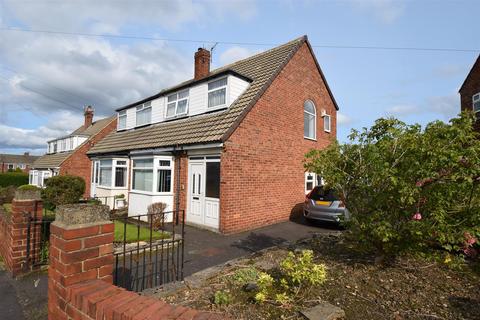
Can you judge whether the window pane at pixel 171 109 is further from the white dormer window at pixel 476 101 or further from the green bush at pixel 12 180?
the green bush at pixel 12 180

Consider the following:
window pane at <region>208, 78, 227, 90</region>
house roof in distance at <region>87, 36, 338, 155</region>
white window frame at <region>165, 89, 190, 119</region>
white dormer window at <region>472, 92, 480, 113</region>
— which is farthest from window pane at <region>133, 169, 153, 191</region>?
white dormer window at <region>472, 92, 480, 113</region>

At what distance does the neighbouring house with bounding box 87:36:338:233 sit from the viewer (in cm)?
908

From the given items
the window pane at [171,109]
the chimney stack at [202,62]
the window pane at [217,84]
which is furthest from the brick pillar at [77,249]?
the chimney stack at [202,62]

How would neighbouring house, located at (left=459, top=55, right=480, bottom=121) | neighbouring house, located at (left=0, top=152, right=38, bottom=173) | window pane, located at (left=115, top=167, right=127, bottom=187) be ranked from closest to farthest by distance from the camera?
window pane, located at (left=115, top=167, right=127, bottom=187)
neighbouring house, located at (left=459, top=55, right=480, bottom=121)
neighbouring house, located at (left=0, top=152, right=38, bottom=173)

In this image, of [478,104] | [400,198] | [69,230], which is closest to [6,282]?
[69,230]

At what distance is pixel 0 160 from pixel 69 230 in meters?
74.6

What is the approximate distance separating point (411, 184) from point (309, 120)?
31.1ft

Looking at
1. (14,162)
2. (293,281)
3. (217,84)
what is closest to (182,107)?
(217,84)

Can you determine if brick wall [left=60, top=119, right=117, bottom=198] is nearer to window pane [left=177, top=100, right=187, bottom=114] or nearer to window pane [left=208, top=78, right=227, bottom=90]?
→ window pane [left=177, top=100, right=187, bottom=114]

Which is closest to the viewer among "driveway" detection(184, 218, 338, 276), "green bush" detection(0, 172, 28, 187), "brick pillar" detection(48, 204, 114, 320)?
"brick pillar" detection(48, 204, 114, 320)

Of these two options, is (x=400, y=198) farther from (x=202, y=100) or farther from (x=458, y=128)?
(x=202, y=100)

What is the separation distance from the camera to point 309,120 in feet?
43.0

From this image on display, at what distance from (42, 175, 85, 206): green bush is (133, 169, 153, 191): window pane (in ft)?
12.6

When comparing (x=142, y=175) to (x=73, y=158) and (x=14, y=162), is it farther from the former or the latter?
(x=14, y=162)
